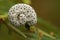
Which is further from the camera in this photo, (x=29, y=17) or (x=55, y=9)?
(x=55, y=9)

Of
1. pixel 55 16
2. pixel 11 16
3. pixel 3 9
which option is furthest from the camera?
pixel 55 16

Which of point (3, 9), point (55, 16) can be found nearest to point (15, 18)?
point (3, 9)

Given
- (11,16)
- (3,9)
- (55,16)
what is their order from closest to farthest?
1. (11,16)
2. (3,9)
3. (55,16)

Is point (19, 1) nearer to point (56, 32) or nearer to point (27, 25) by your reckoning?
point (27, 25)

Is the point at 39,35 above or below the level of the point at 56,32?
below

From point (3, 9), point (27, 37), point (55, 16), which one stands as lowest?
point (27, 37)

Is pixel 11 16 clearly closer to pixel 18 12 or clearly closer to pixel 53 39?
pixel 18 12

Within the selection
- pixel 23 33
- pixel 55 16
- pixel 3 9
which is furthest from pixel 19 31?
pixel 55 16
